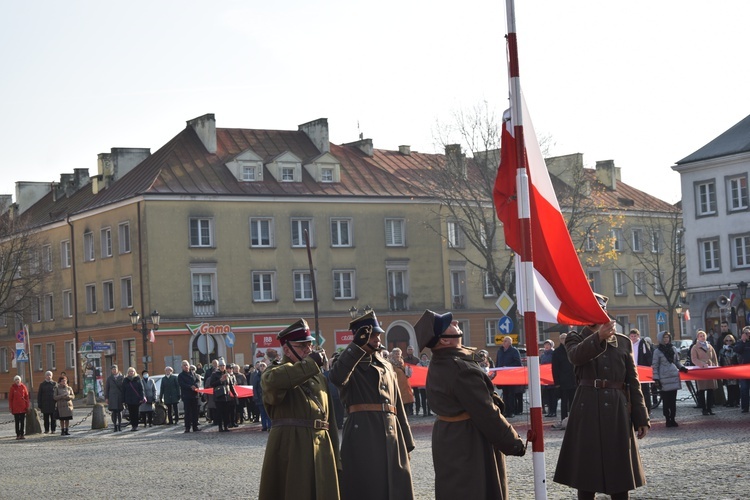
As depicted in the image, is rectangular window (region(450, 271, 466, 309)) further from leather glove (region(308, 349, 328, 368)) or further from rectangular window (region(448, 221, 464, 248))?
leather glove (region(308, 349, 328, 368))

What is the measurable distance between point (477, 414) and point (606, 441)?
254 centimetres

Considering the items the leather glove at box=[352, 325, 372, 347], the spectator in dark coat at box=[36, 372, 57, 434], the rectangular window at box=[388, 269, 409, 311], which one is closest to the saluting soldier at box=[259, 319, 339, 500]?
the leather glove at box=[352, 325, 372, 347]

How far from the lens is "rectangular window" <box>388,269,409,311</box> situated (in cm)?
7519

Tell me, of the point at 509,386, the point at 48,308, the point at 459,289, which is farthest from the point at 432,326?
the point at 48,308

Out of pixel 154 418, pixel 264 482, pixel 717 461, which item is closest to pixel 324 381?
pixel 264 482

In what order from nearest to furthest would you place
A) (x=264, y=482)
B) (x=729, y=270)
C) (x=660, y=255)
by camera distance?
1. (x=264, y=482)
2. (x=729, y=270)
3. (x=660, y=255)

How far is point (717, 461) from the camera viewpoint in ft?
58.4

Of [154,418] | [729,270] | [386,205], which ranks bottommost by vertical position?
[154,418]

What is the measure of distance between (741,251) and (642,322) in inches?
710

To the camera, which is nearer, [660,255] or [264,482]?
[264,482]

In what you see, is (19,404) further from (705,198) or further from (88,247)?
(705,198)

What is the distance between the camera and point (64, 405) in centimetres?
3716

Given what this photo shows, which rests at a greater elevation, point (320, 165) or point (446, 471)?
point (320, 165)

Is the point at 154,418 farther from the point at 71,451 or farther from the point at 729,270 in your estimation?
the point at 729,270
